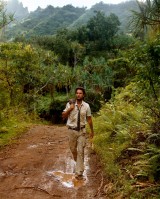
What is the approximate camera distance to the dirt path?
6.32 m

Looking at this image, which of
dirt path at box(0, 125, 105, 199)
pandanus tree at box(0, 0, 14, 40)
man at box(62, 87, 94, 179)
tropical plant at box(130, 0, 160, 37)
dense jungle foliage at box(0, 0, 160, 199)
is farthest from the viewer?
pandanus tree at box(0, 0, 14, 40)

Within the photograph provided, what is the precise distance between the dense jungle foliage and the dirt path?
39 cm

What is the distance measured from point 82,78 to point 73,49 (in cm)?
753

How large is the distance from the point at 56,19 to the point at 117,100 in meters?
72.4

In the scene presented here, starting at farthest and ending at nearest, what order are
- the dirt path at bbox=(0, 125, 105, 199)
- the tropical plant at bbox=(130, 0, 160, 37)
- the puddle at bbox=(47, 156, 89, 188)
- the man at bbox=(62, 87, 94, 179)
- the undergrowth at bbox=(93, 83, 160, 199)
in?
the tropical plant at bbox=(130, 0, 160, 37)
the man at bbox=(62, 87, 94, 179)
the puddle at bbox=(47, 156, 89, 188)
the dirt path at bbox=(0, 125, 105, 199)
the undergrowth at bbox=(93, 83, 160, 199)

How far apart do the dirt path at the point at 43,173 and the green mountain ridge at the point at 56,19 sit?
6018 centimetres

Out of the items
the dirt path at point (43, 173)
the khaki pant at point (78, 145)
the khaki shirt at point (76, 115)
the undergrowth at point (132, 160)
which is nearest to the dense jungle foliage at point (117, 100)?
the undergrowth at point (132, 160)

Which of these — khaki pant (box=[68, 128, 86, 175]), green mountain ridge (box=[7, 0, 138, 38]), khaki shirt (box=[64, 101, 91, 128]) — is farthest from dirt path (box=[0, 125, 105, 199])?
green mountain ridge (box=[7, 0, 138, 38])

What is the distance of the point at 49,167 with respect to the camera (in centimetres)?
820

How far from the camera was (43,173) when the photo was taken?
25.0 feet

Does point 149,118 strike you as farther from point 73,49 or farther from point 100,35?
point 100,35

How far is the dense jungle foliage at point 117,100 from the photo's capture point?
646 centimetres

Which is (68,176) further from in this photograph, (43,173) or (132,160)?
(132,160)

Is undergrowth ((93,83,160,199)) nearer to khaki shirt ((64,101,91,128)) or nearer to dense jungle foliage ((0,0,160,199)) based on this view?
dense jungle foliage ((0,0,160,199))
